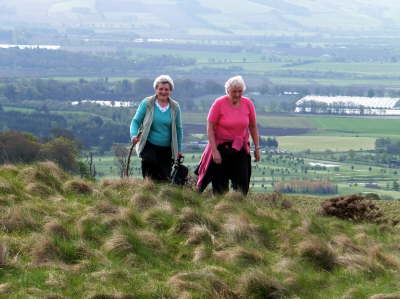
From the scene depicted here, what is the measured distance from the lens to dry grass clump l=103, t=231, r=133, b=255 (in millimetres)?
8703

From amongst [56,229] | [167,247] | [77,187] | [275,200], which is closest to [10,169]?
A: [77,187]

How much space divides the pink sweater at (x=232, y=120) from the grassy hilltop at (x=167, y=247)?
731mm

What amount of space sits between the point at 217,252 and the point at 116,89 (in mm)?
83621

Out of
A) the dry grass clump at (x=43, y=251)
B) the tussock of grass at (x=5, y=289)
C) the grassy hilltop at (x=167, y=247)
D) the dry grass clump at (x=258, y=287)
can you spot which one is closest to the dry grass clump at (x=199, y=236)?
the grassy hilltop at (x=167, y=247)

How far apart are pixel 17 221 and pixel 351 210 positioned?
5263 mm

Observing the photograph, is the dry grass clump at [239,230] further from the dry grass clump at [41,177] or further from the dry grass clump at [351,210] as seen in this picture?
the dry grass clump at [351,210]

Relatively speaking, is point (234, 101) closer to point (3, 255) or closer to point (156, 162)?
point (156, 162)

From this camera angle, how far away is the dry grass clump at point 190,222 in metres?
9.66

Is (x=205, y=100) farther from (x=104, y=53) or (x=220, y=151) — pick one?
(x=220, y=151)

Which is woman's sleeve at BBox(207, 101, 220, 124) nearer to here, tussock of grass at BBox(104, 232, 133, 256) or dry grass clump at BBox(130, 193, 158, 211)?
dry grass clump at BBox(130, 193, 158, 211)

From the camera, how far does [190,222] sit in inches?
384

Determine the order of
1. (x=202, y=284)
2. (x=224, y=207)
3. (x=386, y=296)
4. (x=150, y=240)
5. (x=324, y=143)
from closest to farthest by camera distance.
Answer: (x=202, y=284)
(x=386, y=296)
(x=150, y=240)
(x=224, y=207)
(x=324, y=143)

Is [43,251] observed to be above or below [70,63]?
above

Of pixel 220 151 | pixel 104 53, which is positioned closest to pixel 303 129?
pixel 220 151
